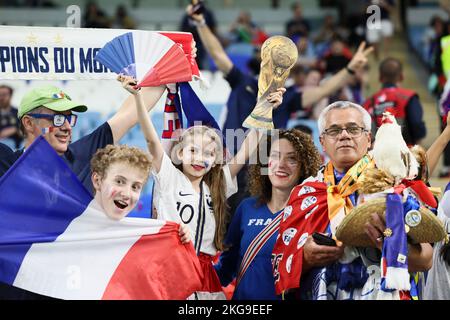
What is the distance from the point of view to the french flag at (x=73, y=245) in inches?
199

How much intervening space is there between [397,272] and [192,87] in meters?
2.26

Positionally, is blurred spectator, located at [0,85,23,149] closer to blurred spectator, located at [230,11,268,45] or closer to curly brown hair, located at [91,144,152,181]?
blurred spectator, located at [230,11,268,45]

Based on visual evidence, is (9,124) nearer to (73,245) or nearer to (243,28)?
(243,28)

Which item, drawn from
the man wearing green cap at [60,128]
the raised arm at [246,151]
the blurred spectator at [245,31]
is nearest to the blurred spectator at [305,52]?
the blurred spectator at [245,31]

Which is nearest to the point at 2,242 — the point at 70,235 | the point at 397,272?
the point at 70,235

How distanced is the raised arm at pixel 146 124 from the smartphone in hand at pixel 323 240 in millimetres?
1020

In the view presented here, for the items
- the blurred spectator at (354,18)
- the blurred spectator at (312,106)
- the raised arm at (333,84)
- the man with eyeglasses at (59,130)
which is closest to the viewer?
the man with eyeglasses at (59,130)

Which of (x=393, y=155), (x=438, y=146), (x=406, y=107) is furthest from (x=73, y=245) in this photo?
(x=406, y=107)

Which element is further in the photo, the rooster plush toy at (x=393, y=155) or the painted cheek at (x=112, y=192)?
the painted cheek at (x=112, y=192)

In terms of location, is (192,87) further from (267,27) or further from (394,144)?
(267,27)

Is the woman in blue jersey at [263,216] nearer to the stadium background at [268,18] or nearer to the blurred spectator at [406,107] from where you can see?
the blurred spectator at [406,107]

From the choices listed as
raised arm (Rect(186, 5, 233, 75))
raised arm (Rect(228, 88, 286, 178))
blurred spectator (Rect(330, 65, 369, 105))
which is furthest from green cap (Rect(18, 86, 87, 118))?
blurred spectator (Rect(330, 65, 369, 105))

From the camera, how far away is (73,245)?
16.8 ft

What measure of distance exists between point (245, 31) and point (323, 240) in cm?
1082
